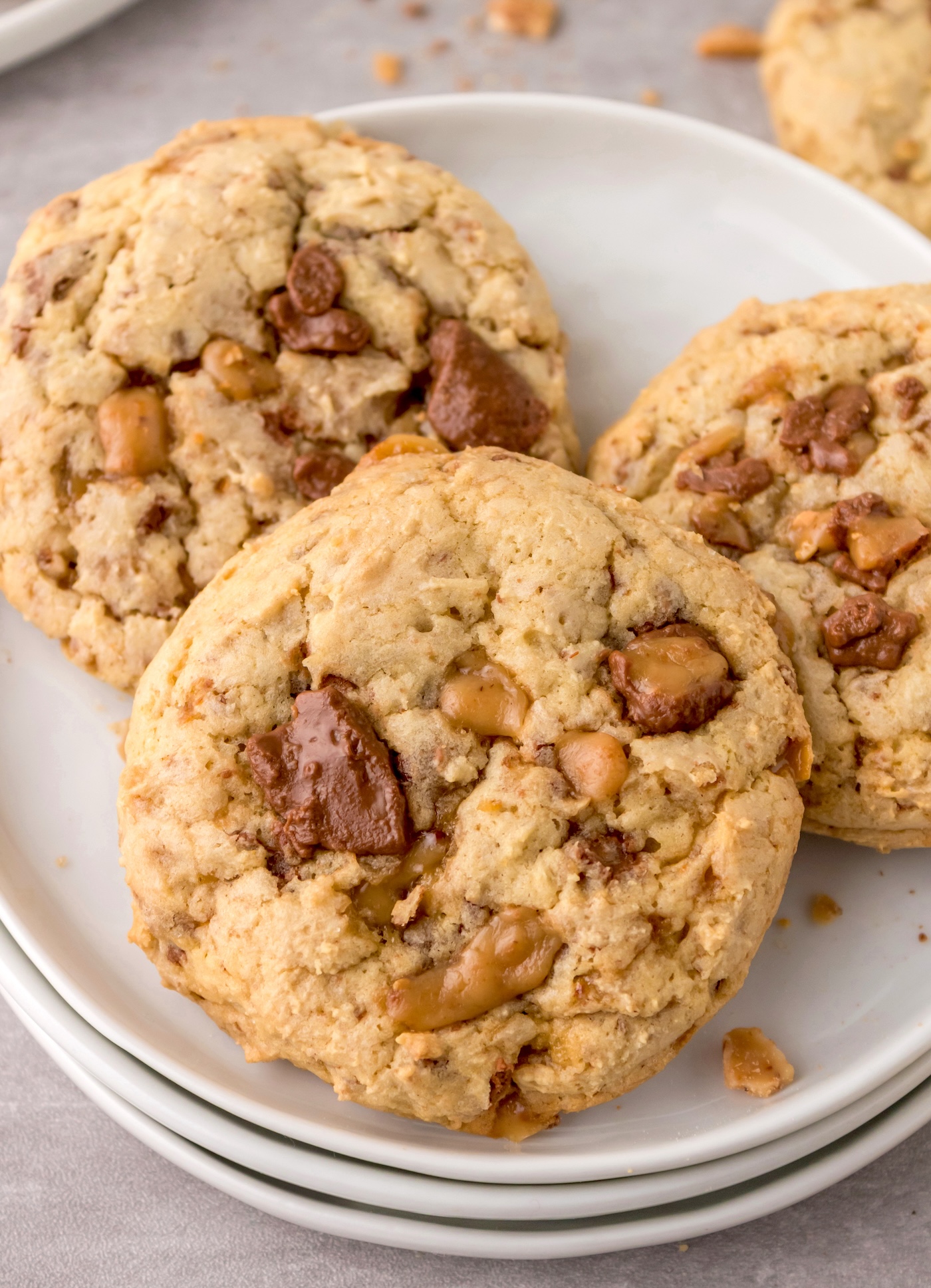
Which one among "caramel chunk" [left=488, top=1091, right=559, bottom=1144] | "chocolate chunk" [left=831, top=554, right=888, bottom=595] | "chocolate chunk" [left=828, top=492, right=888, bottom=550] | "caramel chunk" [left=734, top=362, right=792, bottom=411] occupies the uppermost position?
"caramel chunk" [left=734, top=362, right=792, bottom=411]

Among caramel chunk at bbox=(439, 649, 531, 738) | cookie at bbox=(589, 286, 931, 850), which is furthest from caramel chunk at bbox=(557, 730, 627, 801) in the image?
cookie at bbox=(589, 286, 931, 850)

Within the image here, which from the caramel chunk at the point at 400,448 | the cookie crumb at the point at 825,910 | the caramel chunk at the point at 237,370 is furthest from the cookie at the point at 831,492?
the caramel chunk at the point at 237,370

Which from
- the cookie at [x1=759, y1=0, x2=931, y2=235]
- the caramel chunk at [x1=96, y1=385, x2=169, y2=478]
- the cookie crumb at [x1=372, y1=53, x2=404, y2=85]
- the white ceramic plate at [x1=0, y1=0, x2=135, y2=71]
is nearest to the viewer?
the caramel chunk at [x1=96, y1=385, x2=169, y2=478]

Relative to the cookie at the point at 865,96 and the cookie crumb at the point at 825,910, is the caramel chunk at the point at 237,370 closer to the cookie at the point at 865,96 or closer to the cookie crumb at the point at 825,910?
the cookie crumb at the point at 825,910

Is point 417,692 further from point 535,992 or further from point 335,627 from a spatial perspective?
point 535,992

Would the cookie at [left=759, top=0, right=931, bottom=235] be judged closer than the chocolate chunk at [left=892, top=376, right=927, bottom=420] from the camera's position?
No

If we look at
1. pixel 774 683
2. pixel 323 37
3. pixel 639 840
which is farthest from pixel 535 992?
pixel 323 37

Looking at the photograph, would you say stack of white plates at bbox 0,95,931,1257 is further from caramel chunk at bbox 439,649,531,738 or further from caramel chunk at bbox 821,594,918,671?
caramel chunk at bbox 439,649,531,738

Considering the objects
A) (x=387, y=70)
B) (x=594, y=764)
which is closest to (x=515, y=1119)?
(x=594, y=764)
